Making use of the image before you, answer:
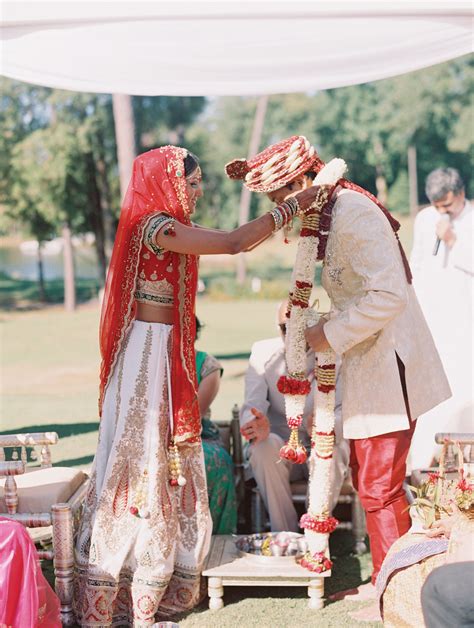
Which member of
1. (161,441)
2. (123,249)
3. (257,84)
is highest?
(257,84)

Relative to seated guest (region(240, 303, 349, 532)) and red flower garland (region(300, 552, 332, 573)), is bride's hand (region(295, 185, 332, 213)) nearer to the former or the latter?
seated guest (region(240, 303, 349, 532))

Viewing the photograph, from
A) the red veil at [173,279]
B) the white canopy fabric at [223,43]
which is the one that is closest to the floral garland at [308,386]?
the red veil at [173,279]

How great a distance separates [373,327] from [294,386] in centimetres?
52

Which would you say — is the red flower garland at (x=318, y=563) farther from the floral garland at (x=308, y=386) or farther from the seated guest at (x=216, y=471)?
the seated guest at (x=216, y=471)

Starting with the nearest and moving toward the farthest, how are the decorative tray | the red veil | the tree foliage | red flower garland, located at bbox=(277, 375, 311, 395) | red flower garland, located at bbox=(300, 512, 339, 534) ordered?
the red veil < red flower garland, located at bbox=(277, 375, 311, 395) < red flower garland, located at bbox=(300, 512, 339, 534) < the decorative tray < the tree foliage

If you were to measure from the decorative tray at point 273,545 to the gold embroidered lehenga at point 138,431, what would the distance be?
1.46 ft

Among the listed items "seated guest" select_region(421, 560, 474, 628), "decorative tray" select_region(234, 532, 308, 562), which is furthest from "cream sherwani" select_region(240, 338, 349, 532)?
"seated guest" select_region(421, 560, 474, 628)

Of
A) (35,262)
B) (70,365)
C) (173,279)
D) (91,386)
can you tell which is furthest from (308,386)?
(35,262)

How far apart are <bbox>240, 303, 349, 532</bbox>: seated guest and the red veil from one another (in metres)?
0.78

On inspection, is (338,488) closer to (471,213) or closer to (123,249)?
(123,249)

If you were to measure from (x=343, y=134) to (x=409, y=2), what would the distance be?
46246 millimetres

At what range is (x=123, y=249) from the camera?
13.3ft

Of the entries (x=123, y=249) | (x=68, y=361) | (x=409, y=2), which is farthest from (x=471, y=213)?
(x=68, y=361)

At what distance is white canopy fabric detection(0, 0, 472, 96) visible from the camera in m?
4.00
